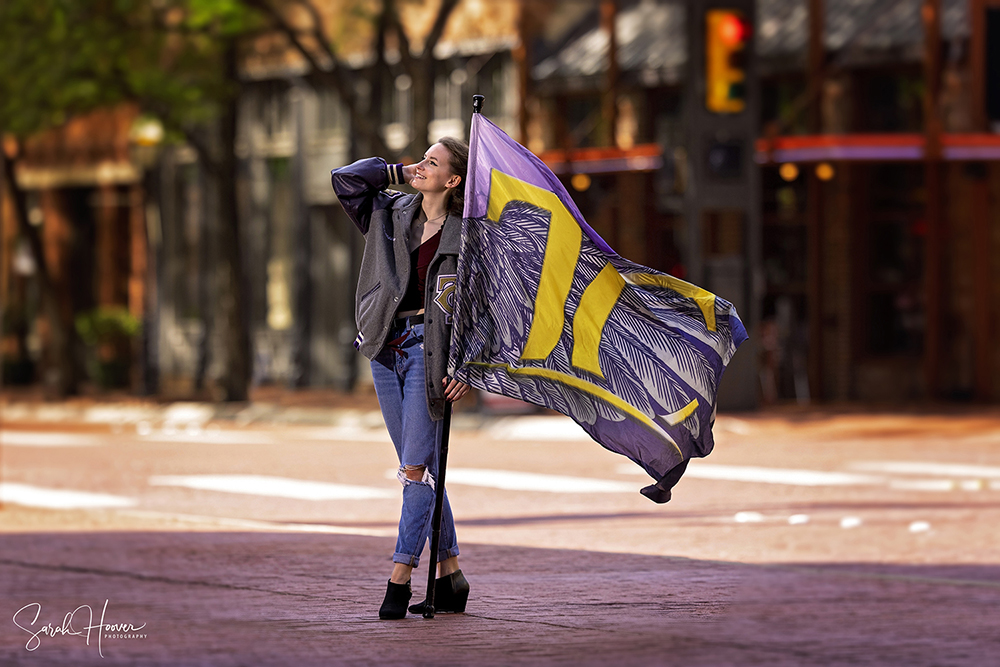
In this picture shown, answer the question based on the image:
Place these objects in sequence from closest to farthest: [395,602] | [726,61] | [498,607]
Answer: [395,602]
[498,607]
[726,61]

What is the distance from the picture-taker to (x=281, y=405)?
2739 cm

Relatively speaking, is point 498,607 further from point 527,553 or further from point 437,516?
point 527,553

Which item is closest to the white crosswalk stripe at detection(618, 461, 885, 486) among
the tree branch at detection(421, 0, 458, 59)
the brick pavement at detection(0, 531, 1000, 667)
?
the brick pavement at detection(0, 531, 1000, 667)

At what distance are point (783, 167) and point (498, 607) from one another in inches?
741

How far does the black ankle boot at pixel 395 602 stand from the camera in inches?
302

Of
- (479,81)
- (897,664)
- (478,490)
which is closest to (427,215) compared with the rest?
(897,664)

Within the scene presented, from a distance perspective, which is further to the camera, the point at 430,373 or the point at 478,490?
the point at 478,490

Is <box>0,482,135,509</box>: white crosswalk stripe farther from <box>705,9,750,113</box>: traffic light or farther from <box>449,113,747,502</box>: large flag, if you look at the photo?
<box>705,9,750,113</box>: traffic light

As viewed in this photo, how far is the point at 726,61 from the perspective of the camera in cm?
2302

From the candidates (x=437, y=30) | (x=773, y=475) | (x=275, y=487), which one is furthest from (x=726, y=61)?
(x=275, y=487)

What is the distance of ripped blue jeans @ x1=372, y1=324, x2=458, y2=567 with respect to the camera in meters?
7.77

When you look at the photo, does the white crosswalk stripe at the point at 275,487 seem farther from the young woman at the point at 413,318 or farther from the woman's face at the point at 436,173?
the woman's face at the point at 436,173

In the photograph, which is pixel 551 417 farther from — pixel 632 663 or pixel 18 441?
pixel 632 663

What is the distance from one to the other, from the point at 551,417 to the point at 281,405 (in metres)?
5.80
